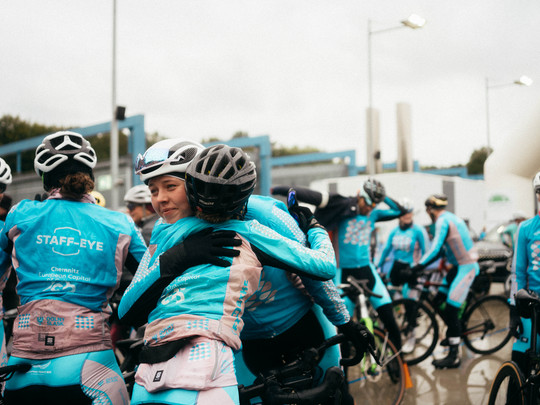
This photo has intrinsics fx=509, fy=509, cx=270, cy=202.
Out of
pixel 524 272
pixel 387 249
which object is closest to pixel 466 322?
pixel 387 249

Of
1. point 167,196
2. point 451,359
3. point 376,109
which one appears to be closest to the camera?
point 167,196

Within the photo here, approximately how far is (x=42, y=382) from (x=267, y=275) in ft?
3.72

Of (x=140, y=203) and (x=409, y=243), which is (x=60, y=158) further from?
(x=409, y=243)

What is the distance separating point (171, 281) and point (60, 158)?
1186mm

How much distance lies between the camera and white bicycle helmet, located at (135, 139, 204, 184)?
2275 millimetres

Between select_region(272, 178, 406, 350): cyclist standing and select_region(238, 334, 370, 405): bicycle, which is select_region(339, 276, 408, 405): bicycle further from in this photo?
select_region(238, 334, 370, 405): bicycle

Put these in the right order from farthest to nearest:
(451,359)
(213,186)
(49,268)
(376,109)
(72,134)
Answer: (376,109) → (451,359) → (72,134) → (49,268) → (213,186)

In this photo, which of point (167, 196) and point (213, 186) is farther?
point (167, 196)

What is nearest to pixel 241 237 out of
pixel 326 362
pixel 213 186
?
pixel 213 186

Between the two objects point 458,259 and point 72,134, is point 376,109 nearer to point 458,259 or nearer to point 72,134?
point 458,259

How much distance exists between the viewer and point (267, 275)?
7.84 feet

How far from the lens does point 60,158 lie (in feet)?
8.66

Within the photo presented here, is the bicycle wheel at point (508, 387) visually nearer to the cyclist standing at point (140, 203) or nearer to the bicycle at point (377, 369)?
the bicycle at point (377, 369)

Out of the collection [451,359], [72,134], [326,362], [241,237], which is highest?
[72,134]
